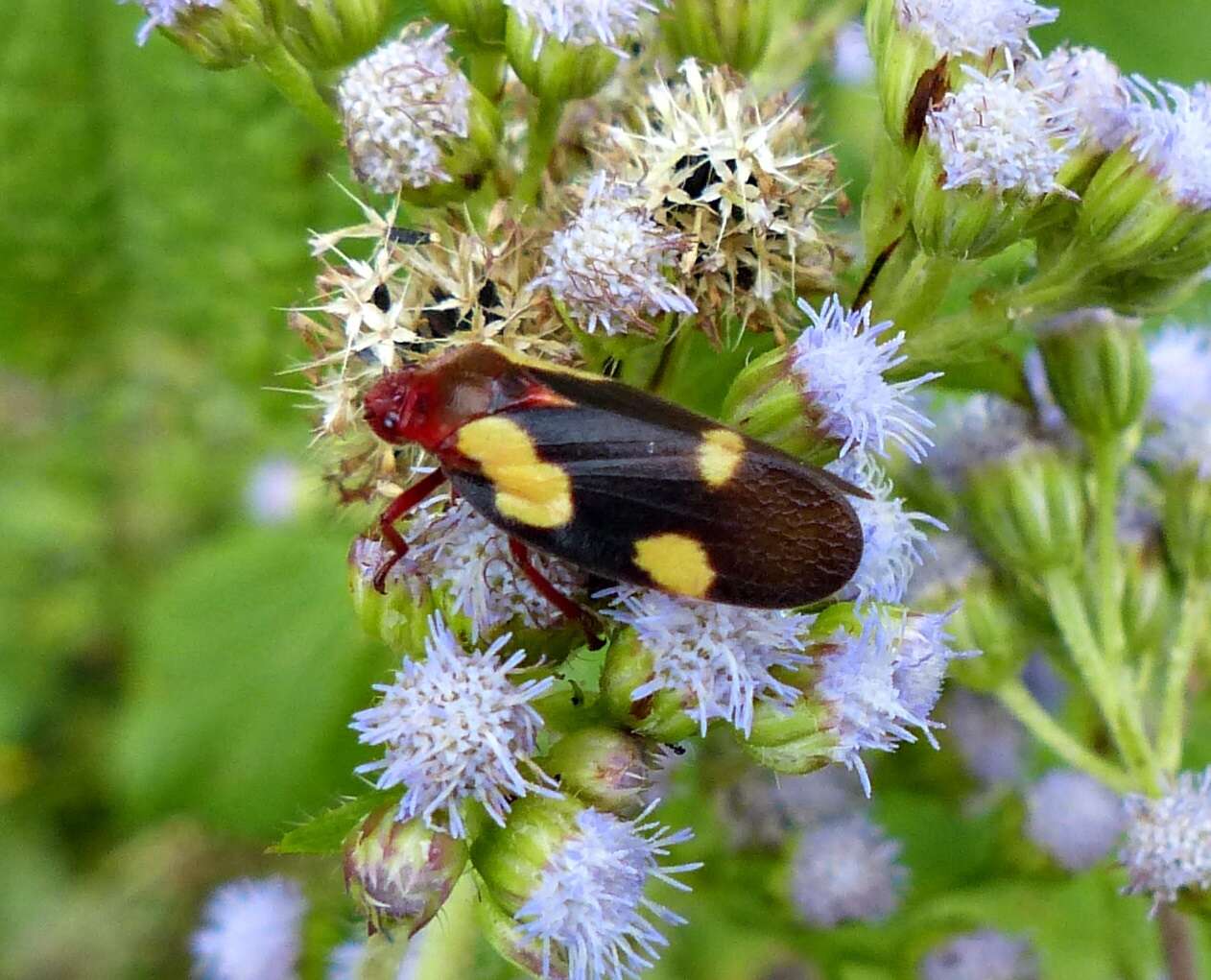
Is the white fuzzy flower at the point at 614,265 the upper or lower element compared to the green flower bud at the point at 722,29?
lower

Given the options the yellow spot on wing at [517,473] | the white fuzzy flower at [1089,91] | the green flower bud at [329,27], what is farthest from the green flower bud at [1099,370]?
the green flower bud at [329,27]

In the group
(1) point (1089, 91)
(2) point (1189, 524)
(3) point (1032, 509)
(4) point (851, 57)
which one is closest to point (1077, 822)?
(2) point (1189, 524)

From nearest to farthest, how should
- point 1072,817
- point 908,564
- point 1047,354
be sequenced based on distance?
1. point 908,564
2. point 1047,354
3. point 1072,817

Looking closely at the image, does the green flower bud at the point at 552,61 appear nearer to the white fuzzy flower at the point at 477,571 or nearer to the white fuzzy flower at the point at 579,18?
the white fuzzy flower at the point at 579,18

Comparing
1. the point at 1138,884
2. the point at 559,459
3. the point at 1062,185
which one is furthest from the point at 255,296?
the point at 1138,884

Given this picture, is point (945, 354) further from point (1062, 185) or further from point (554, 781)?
point (554, 781)

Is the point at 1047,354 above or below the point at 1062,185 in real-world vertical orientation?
below

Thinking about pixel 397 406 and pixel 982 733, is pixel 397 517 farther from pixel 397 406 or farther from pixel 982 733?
pixel 982 733
